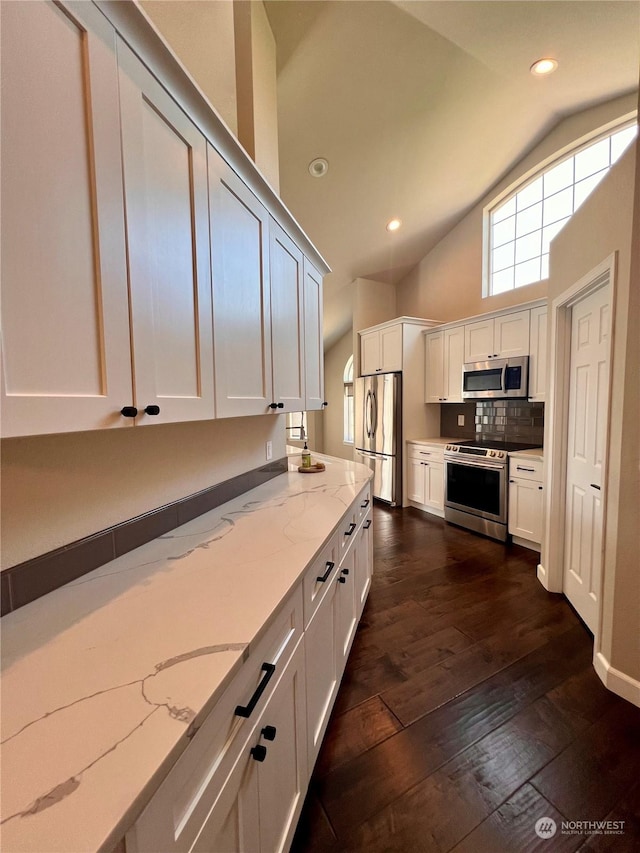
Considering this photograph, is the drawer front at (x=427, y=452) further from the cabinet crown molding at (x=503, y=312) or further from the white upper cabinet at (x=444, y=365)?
the cabinet crown molding at (x=503, y=312)

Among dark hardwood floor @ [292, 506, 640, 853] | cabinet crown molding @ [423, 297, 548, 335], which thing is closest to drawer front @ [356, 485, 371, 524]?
dark hardwood floor @ [292, 506, 640, 853]

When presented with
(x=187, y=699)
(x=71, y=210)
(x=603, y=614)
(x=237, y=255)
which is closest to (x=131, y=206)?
(x=71, y=210)

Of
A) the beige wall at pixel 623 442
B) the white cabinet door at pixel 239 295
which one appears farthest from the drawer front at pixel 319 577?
the beige wall at pixel 623 442

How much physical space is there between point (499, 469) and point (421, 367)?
6.03 feet

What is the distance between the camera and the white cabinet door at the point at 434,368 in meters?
4.50

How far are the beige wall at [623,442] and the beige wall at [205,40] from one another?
2001 mm

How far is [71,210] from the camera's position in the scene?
2.28 feet

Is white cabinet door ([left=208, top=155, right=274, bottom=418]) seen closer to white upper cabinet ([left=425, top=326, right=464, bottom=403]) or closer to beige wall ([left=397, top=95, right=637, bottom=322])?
white upper cabinet ([left=425, top=326, right=464, bottom=403])

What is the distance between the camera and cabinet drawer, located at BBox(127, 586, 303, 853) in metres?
0.51

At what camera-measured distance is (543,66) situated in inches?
110

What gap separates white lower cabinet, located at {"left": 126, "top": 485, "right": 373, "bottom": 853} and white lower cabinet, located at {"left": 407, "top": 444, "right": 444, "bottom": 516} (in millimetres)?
2941

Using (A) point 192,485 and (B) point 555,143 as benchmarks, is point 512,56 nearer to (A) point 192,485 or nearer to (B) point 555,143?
(B) point 555,143

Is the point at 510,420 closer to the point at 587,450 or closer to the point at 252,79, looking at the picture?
the point at 587,450

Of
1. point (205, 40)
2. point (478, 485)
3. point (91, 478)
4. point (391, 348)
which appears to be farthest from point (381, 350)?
point (91, 478)
